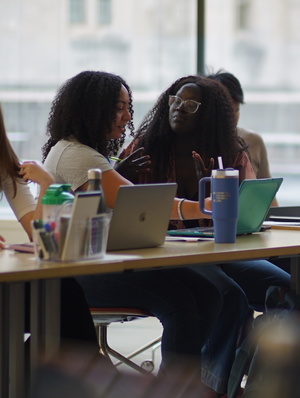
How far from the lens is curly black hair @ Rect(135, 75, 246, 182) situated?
10.6 ft

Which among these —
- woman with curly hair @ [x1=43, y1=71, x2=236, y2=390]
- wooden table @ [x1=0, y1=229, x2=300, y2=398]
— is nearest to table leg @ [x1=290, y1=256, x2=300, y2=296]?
woman with curly hair @ [x1=43, y1=71, x2=236, y2=390]

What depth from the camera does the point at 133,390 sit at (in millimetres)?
1443

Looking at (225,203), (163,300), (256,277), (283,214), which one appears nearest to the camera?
(225,203)

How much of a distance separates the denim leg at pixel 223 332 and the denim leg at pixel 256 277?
0.34 feet

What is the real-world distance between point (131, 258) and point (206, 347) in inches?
38.4

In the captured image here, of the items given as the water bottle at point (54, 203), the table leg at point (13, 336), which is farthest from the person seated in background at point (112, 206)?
the water bottle at point (54, 203)

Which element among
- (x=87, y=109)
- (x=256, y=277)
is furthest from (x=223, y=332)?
(x=87, y=109)

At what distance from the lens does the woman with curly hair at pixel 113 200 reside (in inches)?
104

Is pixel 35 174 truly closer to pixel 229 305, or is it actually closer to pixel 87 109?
pixel 87 109

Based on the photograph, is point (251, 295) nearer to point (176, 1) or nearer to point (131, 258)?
point (131, 258)

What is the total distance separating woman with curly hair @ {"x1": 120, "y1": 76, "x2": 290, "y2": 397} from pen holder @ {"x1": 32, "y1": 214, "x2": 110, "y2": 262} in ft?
2.92

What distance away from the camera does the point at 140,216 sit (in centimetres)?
232

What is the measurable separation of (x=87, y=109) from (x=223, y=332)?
2.95ft

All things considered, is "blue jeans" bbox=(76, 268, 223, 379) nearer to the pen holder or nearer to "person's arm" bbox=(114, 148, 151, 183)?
"person's arm" bbox=(114, 148, 151, 183)
